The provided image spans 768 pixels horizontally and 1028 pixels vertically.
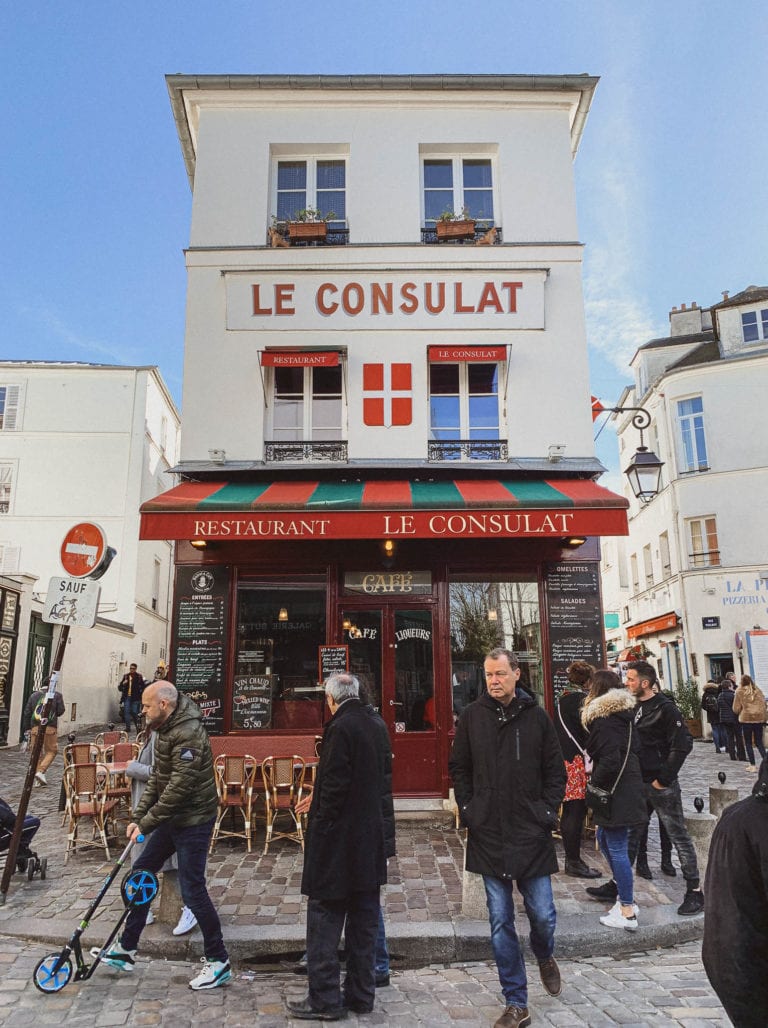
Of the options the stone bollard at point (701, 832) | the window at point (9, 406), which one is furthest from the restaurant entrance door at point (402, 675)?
the window at point (9, 406)

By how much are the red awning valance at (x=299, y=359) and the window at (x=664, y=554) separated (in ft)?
57.4

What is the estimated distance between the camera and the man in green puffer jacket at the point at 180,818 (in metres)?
4.51

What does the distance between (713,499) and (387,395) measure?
15.9m

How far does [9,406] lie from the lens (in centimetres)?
2527

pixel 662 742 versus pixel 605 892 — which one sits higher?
pixel 662 742

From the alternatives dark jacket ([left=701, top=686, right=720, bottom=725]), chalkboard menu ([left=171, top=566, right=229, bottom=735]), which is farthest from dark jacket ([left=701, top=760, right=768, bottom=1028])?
dark jacket ([left=701, top=686, right=720, bottom=725])

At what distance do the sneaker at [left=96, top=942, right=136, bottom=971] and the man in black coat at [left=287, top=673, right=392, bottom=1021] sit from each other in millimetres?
1167

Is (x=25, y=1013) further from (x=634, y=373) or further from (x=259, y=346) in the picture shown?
(x=634, y=373)

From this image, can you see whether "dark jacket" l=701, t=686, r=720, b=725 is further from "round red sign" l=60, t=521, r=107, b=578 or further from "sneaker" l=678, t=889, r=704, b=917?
"round red sign" l=60, t=521, r=107, b=578

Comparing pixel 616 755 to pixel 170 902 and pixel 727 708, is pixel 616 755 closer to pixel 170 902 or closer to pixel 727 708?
pixel 170 902

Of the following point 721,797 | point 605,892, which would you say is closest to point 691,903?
point 605,892

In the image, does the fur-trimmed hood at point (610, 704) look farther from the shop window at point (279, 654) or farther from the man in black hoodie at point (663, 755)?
the shop window at point (279, 654)

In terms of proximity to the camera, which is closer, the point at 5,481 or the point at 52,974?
the point at 52,974

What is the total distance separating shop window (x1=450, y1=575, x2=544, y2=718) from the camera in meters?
9.48
